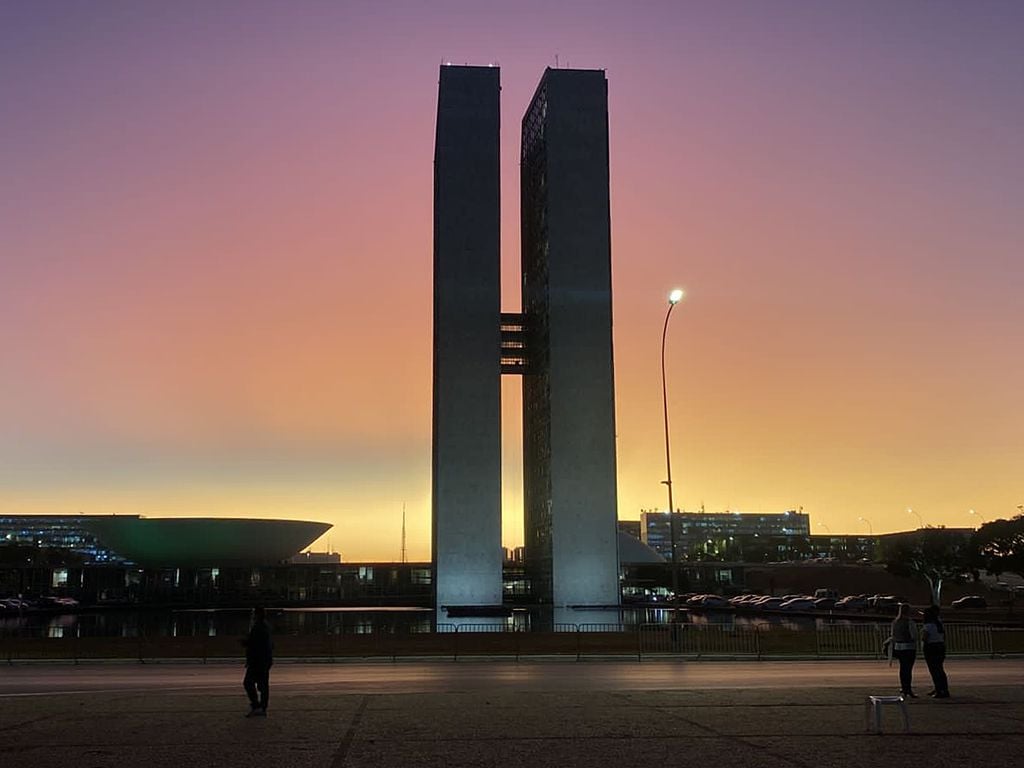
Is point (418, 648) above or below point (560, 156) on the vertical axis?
below

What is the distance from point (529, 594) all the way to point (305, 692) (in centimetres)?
8362

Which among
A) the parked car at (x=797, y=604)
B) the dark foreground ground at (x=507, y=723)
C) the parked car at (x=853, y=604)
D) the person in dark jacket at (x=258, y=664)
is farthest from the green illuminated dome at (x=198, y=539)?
the person in dark jacket at (x=258, y=664)

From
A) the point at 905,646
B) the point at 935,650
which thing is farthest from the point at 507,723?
the point at 935,650

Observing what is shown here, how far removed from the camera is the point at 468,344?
93.7 meters

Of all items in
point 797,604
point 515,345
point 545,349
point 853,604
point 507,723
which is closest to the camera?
point 507,723

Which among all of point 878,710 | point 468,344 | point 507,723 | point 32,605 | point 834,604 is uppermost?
point 468,344

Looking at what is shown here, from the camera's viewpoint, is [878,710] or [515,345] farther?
[515,345]

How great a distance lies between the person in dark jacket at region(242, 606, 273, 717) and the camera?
15219 millimetres

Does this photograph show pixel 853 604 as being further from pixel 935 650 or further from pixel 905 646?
pixel 905 646

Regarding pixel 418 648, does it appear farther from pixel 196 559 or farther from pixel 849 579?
pixel 196 559

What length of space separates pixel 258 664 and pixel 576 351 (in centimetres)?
7995

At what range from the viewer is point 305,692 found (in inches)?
768

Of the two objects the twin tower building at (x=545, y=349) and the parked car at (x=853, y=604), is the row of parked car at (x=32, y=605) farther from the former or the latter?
the parked car at (x=853, y=604)

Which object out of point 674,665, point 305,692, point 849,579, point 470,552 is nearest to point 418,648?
point 674,665
